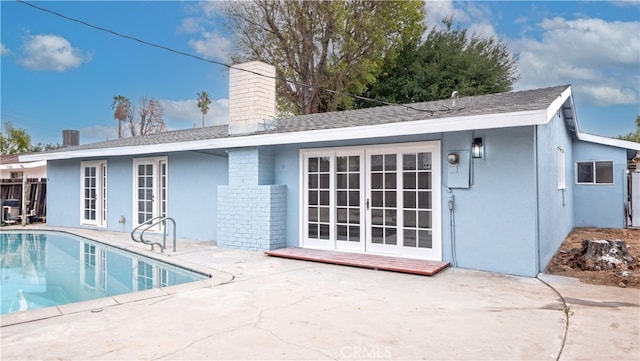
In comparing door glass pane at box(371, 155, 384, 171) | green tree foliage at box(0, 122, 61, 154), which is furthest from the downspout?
green tree foliage at box(0, 122, 61, 154)

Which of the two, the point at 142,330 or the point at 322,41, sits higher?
the point at 322,41

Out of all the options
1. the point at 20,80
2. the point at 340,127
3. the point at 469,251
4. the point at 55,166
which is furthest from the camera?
the point at 20,80

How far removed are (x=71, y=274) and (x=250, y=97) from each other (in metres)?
4.95

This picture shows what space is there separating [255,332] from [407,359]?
139 cm

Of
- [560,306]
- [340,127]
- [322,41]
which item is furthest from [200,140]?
[322,41]

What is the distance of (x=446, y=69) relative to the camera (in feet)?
68.6

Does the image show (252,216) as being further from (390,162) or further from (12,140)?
(12,140)

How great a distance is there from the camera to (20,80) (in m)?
24.1

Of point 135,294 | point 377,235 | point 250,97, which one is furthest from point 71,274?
point 377,235

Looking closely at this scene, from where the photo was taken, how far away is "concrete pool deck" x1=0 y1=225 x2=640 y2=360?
3.34m

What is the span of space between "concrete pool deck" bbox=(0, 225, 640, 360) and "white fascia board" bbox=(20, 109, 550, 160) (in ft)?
7.41

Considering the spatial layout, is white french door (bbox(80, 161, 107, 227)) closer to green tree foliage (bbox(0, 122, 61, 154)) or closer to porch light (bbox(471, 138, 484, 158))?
porch light (bbox(471, 138, 484, 158))

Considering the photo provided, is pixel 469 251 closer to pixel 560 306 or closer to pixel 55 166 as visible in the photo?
pixel 560 306

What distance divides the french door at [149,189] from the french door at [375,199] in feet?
15.3
